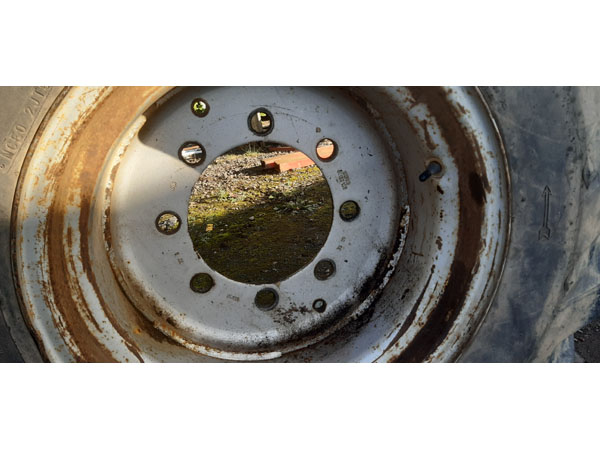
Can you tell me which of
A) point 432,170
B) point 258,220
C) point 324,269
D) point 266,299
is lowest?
point 266,299

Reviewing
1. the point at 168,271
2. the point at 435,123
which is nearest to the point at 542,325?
the point at 435,123

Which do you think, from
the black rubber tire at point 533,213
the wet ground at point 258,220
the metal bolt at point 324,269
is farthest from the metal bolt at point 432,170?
the wet ground at point 258,220

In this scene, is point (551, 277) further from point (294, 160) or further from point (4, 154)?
point (294, 160)

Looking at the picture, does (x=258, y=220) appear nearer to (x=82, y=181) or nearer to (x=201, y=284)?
(x=201, y=284)

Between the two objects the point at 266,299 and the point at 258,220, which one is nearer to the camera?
the point at 266,299

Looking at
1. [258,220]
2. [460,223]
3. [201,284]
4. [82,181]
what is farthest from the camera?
[258,220]

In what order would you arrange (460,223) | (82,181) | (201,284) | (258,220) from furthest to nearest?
(258,220) < (201,284) < (460,223) < (82,181)

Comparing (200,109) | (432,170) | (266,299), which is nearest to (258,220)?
(266,299)

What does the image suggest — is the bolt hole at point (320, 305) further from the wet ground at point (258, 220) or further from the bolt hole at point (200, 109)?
the wet ground at point (258, 220)
